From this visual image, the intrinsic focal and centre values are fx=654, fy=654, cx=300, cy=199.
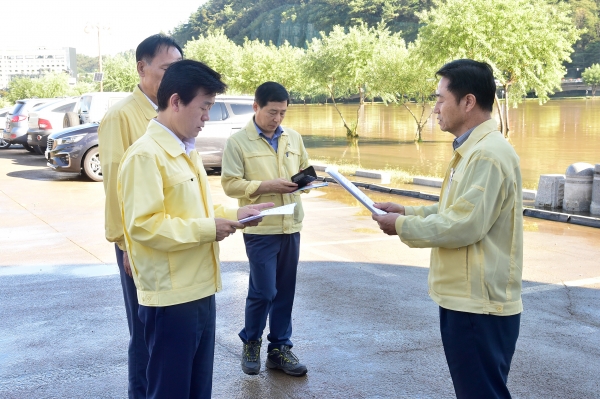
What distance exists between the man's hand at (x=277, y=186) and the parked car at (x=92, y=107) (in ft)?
48.1

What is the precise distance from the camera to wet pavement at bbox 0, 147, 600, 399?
4.50 meters

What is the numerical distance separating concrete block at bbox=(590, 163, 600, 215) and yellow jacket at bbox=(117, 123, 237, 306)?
9112 millimetres

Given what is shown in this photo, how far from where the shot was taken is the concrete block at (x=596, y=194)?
10.5 m

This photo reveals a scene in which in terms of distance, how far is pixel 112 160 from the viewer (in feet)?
11.4

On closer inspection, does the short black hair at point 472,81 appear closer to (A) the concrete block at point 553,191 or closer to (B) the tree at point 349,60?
(A) the concrete block at point 553,191

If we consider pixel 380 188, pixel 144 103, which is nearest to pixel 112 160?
pixel 144 103

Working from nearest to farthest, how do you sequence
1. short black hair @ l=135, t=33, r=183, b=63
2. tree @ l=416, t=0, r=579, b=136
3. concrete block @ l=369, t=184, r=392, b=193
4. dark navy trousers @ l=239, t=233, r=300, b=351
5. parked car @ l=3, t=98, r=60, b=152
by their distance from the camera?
short black hair @ l=135, t=33, r=183, b=63 < dark navy trousers @ l=239, t=233, r=300, b=351 < concrete block @ l=369, t=184, r=392, b=193 < parked car @ l=3, t=98, r=60, b=152 < tree @ l=416, t=0, r=579, b=136

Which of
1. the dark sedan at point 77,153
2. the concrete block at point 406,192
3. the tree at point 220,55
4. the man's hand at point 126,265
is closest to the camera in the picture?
the man's hand at point 126,265

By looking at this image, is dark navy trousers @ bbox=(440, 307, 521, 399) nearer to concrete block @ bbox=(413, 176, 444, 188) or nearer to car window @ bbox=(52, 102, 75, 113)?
concrete block @ bbox=(413, 176, 444, 188)

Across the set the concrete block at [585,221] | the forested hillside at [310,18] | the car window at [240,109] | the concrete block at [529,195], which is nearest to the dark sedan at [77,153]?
the car window at [240,109]

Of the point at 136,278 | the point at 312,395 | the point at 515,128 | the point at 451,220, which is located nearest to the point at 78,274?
the point at 312,395

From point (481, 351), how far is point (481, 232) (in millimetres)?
535

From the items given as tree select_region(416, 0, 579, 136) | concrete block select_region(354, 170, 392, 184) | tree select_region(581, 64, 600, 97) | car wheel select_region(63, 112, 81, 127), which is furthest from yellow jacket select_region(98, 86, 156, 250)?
tree select_region(581, 64, 600, 97)

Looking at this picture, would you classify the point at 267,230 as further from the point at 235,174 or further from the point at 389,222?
the point at 389,222
